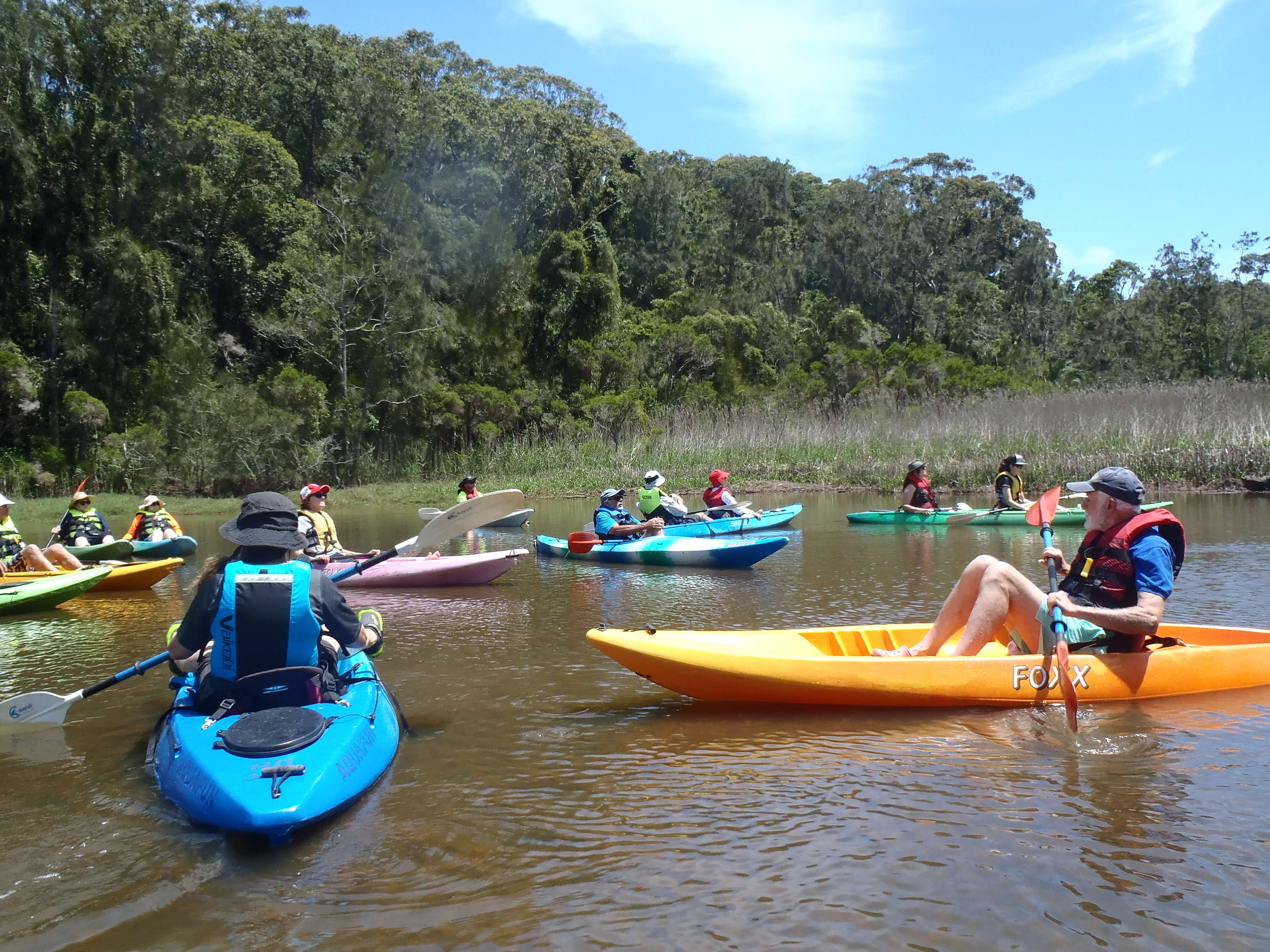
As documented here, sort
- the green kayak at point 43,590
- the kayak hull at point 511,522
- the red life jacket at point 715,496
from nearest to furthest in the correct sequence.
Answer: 1. the green kayak at point 43,590
2. the red life jacket at point 715,496
3. the kayak hull at point 511,522

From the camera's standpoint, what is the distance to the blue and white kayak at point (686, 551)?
11023mm

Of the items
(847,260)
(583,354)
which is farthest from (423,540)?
(847,260)

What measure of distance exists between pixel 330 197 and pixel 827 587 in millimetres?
25553

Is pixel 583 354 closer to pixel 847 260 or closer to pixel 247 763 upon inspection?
pixel 847 260

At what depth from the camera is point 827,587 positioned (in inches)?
382

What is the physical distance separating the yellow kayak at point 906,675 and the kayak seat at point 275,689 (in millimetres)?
1557

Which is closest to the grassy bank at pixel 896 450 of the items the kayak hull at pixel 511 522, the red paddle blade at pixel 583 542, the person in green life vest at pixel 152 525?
the kayak hull at pixel 511 522

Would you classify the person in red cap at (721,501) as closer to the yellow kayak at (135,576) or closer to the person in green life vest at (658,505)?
the person in green life vest at (658,505)

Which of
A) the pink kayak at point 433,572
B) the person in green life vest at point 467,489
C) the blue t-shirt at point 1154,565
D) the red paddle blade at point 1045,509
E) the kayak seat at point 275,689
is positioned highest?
the red paddle blade at point 1045,509

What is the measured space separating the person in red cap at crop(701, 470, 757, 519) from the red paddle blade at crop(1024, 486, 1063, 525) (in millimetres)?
6797

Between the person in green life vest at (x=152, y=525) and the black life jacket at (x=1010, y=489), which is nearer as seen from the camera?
the person in green life vest at (x=152, y=525)

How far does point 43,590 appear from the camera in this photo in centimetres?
884

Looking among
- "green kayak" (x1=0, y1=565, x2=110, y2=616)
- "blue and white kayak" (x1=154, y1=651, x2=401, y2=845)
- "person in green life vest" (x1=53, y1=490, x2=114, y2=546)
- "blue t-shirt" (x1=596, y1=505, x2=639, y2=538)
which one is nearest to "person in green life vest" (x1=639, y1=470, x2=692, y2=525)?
"blue t-shirt" (x1=596, y1=505, x2=639, y2=538)

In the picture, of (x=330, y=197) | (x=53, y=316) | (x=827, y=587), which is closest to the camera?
(x=827, y=587)
